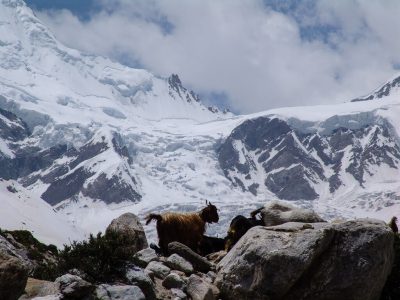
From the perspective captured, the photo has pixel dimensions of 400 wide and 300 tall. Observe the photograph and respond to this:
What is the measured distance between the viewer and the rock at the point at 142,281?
14.3 meters

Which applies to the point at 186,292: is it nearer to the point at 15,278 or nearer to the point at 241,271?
the point at 241,271

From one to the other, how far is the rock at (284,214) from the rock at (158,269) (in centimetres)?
568

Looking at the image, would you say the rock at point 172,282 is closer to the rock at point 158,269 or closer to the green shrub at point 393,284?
the rock at point 158,269

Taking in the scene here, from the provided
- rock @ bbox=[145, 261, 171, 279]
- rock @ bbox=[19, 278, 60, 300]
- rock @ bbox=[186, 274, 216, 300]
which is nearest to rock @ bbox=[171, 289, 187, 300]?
rock @ bbox=[186, 274, 216, 300]

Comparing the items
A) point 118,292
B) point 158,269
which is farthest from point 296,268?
point 118,292

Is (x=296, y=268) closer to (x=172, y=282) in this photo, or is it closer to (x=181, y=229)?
(x=172, y=282)

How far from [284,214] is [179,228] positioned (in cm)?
358

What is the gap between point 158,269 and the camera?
668 inches

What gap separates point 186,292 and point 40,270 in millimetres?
3825

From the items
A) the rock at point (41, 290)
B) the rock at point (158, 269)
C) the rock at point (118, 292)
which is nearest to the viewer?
Result: the rock at point (41, 290)

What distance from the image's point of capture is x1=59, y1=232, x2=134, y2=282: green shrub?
14125 millimetres

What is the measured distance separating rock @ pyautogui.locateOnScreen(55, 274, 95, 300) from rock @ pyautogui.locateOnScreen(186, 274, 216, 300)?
11.2 feet

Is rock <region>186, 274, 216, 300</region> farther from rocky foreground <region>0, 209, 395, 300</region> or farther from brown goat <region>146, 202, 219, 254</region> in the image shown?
brown goat <region>146, 202, 219, 254</region>

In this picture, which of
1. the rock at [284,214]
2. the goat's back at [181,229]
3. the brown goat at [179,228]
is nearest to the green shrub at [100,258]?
the brown goat at [179,228]
